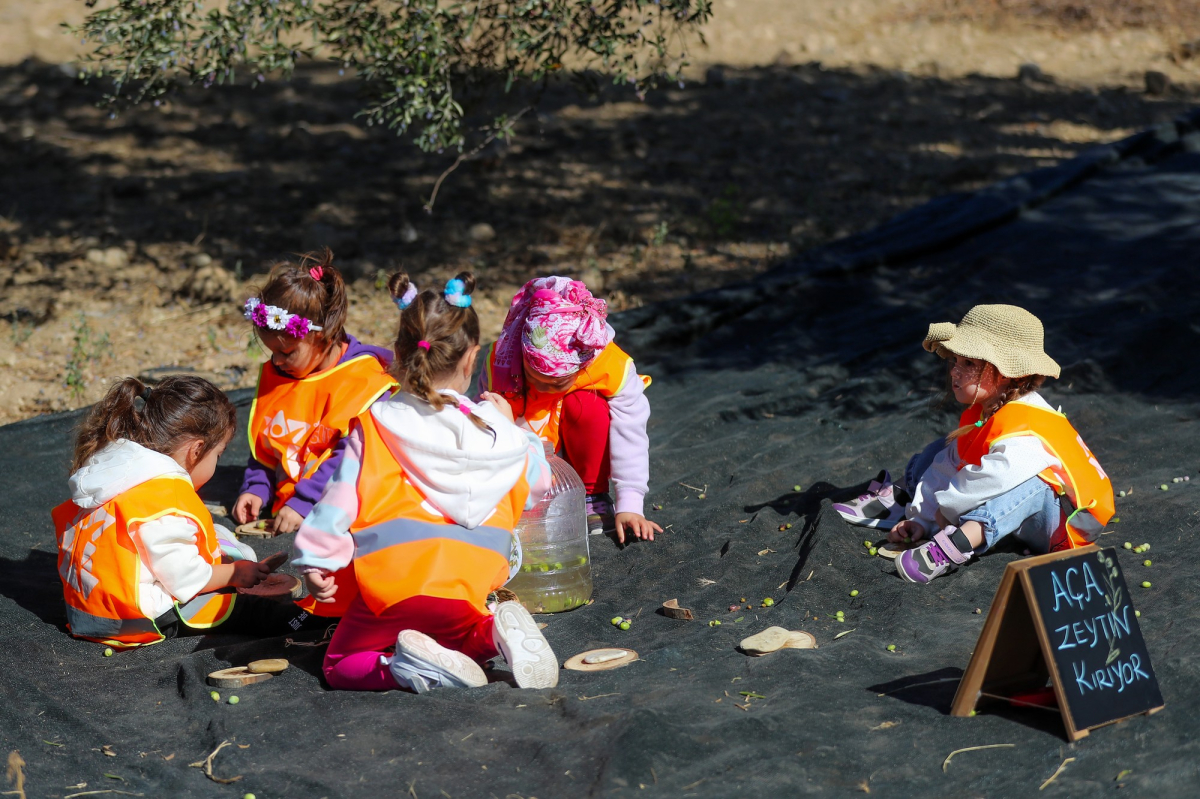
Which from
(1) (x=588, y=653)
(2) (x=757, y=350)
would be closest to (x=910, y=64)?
(2) (x=757, y=350)

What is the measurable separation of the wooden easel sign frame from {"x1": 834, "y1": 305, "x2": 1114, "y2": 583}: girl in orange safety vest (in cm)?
86

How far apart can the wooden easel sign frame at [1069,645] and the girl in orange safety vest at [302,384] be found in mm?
2450

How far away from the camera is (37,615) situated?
11.7 ft

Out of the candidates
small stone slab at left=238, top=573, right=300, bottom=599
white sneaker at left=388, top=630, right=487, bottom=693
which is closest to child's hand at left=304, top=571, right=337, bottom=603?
white sneaker at left=388, top=630, right=487, bottom=693

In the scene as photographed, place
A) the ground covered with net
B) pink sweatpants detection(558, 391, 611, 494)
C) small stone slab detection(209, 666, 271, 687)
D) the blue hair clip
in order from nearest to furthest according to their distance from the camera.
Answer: the ground covered with net
the blue hair clip
small stone slab detection(209, 666, 271, 687)
pink sweatpants detection(558, 391, 611, 494)

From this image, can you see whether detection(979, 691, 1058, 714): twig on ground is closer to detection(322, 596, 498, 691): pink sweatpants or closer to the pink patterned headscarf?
detection(322, 596, 498, 691): pink sweatpants

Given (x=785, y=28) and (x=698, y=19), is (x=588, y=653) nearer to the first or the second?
(x=698, y=19)

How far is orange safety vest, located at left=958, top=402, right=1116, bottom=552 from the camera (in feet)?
11.8

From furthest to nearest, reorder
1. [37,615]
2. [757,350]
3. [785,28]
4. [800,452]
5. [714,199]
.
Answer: [785,28] → [714,199] → [757,350] → [800,452] → [37,615]

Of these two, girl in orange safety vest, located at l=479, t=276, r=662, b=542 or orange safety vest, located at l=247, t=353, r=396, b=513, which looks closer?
girl in orange safety vest, located at l=479, t=276, r=662, b=542

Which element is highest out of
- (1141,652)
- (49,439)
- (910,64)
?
(910,64)

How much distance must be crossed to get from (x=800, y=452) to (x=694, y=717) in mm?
2347

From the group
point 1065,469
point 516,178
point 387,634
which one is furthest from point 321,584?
point 516,178

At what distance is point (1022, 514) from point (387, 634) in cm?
204
